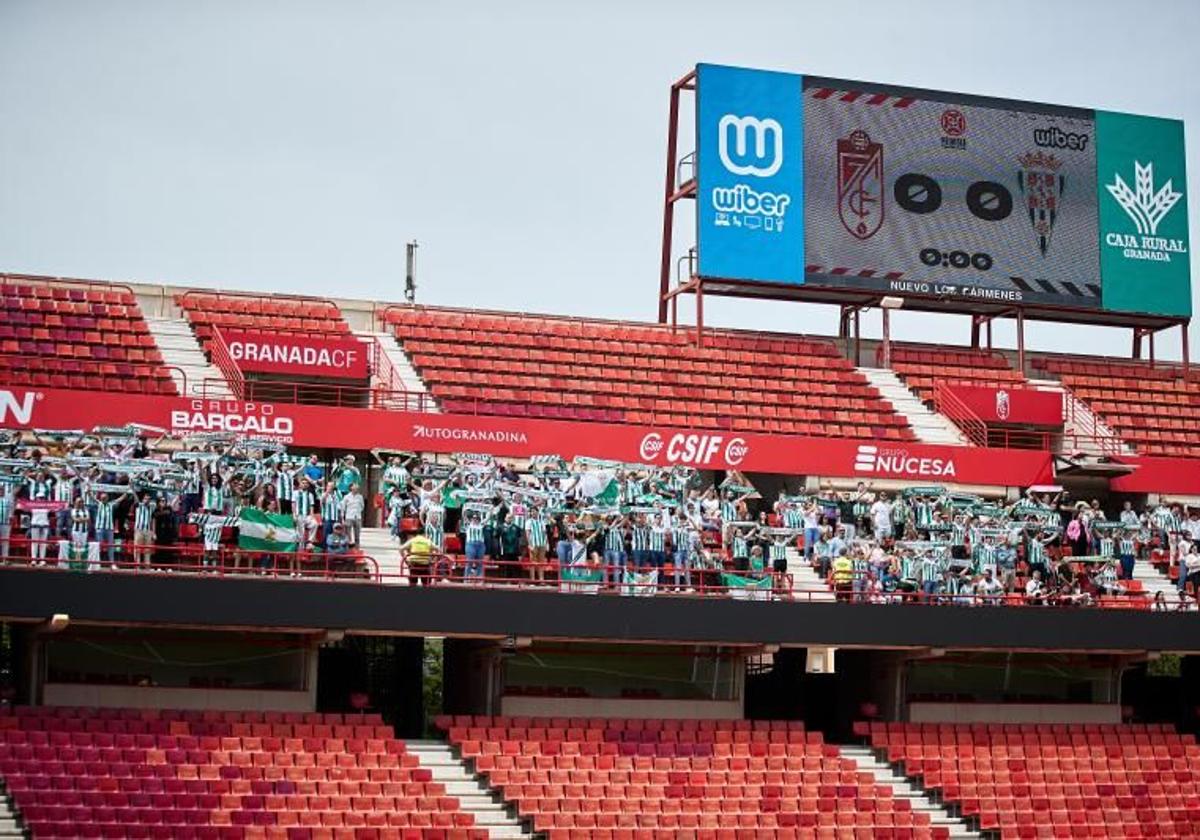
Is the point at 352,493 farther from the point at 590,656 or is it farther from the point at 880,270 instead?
the point at 880,270

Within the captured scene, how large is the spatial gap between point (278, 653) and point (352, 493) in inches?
104

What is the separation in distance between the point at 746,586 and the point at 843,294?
43.6 feet

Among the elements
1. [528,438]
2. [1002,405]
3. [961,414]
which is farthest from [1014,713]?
[528,438]

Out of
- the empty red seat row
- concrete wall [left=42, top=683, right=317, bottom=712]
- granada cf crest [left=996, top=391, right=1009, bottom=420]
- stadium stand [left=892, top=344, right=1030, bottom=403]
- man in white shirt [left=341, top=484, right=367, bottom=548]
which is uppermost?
the empty red seat row

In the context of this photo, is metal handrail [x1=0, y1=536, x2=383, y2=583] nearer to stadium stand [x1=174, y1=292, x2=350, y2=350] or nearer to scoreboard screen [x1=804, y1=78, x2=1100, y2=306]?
stadium stand [x1=174, y1=292, x2=350, y2=350]

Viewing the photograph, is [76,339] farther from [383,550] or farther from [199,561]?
[199,561]

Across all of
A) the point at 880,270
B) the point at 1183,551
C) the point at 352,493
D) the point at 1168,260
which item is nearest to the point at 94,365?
the point at 352,493

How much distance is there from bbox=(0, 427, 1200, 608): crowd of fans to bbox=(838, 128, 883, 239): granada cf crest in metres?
8.30

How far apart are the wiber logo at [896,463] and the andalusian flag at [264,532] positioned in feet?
44.8

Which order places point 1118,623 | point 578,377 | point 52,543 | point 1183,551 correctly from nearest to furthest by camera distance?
point 52,543 < point 1118,623 < point 1183,551 < point 578,377

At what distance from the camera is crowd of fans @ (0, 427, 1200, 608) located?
29.9 metres

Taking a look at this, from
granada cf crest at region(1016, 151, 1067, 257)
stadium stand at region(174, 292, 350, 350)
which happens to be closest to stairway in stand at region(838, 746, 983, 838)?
stadium stand at region(174, 292, 350, 350)

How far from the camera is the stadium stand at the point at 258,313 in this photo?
133 feet

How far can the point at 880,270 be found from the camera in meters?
44.5
